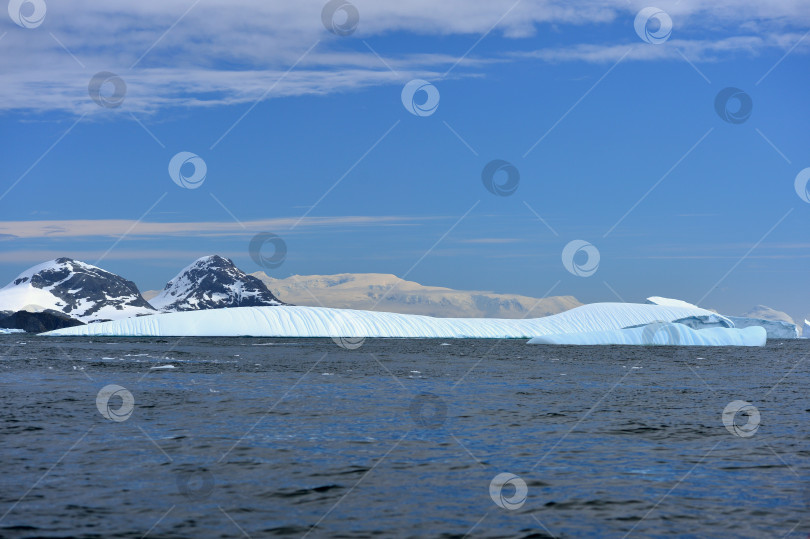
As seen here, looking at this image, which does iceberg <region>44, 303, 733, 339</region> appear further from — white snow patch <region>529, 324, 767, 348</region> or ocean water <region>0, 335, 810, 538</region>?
ocean water <region>0, 335, 810, 538</region>

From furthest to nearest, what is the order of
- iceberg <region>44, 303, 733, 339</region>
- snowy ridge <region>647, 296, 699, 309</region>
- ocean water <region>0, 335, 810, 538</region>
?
1. snowy ridge <region>647, 296, 699, 309</region>
2. iceberg <region>44, 303, 733, 339</region>
3. ocean water <region>0, 335, 810, 538</region>

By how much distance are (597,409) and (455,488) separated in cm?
969

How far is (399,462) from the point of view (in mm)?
12438

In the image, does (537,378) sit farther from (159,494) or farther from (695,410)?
(159,494)

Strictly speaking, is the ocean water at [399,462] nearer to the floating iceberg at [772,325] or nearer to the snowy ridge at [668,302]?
the floating iceberg at [772,325]

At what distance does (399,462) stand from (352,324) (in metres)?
65.7

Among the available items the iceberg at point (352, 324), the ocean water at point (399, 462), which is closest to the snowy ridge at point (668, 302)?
the iceberg at point (352, 324)

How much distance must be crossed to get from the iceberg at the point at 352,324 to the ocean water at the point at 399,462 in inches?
2117

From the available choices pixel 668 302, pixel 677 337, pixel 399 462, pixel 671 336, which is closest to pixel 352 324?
pixel 671 336

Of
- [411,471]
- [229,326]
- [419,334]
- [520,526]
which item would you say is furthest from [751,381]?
[229,326]

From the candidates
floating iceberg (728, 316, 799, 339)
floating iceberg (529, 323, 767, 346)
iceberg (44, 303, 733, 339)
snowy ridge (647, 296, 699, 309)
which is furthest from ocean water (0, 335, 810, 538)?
snowy ridge (647, 296, 699, 309)

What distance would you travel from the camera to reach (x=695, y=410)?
64.6 ft

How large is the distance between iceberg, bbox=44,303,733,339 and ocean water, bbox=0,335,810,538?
2117 inches

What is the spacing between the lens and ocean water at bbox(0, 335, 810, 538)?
9.09 m
